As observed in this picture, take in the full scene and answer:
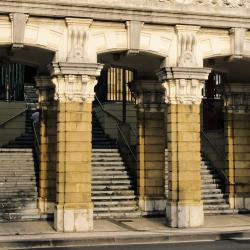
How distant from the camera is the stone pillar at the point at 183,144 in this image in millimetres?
19344

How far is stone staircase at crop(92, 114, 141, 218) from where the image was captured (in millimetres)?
22469

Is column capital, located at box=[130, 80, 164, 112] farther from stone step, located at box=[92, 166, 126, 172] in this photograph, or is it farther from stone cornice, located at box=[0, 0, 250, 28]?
stone cornice, located at box=[0, 0, 250, 28]

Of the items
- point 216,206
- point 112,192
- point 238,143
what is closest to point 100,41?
point 112,192

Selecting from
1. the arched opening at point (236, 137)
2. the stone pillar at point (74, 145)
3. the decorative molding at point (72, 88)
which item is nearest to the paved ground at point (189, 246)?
the stone pillar at point (74, 145)

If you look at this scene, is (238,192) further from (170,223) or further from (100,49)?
(100,49)

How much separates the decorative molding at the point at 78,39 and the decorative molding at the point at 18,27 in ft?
4.92

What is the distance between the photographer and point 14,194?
22266 mm

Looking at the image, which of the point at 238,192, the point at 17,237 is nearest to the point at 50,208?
the point at 17,237

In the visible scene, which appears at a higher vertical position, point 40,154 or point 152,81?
point 152,81

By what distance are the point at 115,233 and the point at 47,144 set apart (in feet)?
19.4

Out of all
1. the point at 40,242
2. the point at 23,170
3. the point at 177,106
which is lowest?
the point at 40,242

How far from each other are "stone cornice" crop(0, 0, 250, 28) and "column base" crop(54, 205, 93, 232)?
6.51 m

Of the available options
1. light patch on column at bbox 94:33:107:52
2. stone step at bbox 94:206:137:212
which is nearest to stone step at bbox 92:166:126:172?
stone step at bbox 94:206:137:212

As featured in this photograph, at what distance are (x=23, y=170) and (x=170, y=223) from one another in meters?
7.66
